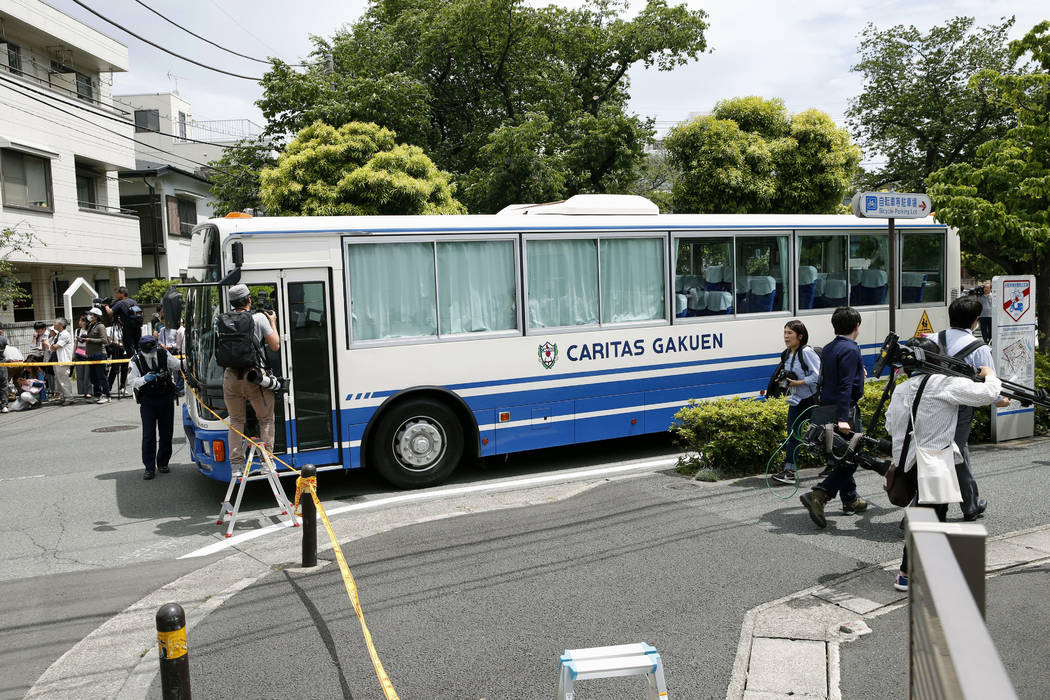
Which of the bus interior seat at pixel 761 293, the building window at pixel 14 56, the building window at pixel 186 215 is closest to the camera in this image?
the bus interior seat at pixel 761 293

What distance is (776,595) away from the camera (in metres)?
5.41

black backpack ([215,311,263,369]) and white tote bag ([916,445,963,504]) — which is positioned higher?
black backpack ([215,311,263,369])

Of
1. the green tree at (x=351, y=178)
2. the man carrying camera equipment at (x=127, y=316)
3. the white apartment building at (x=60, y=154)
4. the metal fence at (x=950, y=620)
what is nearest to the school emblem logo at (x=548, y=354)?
the metal fence at (x=950, y=620)

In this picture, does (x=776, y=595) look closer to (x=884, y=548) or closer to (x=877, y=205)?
(x=884, y=548)

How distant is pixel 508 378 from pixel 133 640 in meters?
5.02

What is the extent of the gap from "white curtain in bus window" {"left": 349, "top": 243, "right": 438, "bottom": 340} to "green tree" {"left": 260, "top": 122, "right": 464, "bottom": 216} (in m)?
9.45

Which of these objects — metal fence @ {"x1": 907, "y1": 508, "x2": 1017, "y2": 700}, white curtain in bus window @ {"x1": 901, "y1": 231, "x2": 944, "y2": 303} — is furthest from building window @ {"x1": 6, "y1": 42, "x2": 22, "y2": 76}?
metal fence @ {"x1": 907, "y1": 508, "x2": 1017, "y2": 700}

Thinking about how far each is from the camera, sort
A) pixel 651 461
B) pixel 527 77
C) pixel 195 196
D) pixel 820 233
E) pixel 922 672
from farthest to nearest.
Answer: pixel 195 196 → pixel 527 77 → pixel 820 233 → pixel 651 461 → pixel 922 672

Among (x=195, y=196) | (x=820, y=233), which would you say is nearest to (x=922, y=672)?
(x=820, y=233)

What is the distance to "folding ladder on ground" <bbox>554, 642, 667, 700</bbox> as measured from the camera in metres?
3.06

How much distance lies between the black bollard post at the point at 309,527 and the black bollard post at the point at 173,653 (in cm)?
263

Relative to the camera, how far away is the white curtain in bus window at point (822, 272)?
37.6 ft

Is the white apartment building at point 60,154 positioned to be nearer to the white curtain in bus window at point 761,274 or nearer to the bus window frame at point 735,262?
the bus window frame at point 735,262

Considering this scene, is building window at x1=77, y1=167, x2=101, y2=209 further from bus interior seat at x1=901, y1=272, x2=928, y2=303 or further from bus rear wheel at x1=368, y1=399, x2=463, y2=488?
bus interior seat at x1=901, y1=272, x2=928, y2=303
